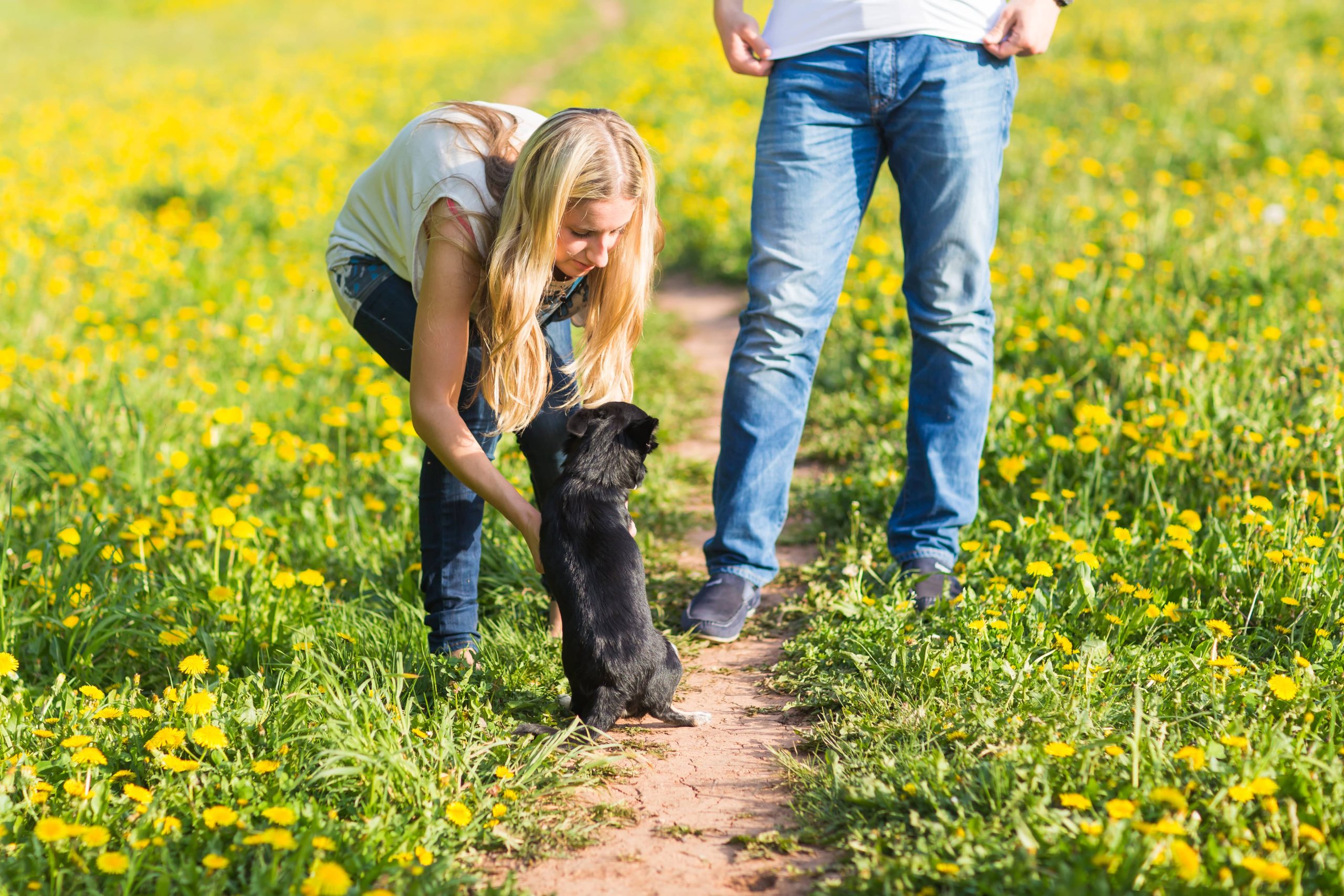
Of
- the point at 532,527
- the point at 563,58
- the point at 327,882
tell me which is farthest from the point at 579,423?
the point at 563,58

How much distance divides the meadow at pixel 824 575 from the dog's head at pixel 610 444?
1.80 ft

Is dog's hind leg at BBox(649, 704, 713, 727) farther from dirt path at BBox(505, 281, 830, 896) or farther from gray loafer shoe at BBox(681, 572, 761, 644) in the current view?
gray loafer shoe at BBox(681, 572, 761, 644)

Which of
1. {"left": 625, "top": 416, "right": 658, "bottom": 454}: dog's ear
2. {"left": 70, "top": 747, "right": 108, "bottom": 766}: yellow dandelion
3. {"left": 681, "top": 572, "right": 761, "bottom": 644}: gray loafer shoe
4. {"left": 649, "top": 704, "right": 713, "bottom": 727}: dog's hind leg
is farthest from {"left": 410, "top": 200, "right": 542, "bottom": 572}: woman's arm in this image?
{"left": 70, "top": 747, "right": 108, "bottom": 766}: yellow dandelion

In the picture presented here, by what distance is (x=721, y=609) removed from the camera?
2713 millimetres

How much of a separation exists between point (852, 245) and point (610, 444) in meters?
0.87

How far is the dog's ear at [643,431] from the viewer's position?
2.25m

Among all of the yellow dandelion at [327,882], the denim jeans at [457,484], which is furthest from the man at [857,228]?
the yellow dandelion at [327,882]

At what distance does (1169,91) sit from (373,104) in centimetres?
761

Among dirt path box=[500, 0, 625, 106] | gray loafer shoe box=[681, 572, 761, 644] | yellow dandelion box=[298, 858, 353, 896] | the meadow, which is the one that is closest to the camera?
yellow dandelion box=[298, 858, 353, 896]

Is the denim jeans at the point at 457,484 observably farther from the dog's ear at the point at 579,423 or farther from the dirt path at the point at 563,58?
the dirt path at the point at 563,58

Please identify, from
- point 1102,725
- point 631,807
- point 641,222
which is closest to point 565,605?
point 631,807

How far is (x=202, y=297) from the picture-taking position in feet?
17.0

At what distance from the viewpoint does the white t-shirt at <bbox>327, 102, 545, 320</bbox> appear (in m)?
2.19

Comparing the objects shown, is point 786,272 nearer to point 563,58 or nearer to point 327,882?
point 327,882
